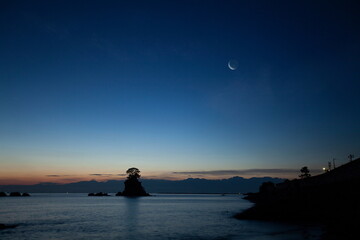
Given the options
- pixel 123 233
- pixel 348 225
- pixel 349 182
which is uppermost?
pixel 349 182

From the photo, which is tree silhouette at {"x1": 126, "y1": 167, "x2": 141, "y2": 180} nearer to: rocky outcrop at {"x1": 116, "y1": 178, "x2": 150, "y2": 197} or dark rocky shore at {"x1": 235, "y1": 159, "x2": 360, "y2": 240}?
rocky outcrop at {"x1": 116, "y1": 178, "x2": 150, "y2": 197}

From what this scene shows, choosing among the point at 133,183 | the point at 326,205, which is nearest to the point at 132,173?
the point at 133,183

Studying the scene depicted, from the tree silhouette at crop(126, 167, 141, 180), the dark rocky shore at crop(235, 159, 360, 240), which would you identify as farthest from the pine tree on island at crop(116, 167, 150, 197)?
the dark rocky shore at crop(235, 159, 360, 240)

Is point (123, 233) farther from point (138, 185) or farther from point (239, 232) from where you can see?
point (138, 185)

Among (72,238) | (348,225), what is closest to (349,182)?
(348,225)

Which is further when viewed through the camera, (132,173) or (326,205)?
(132,173)

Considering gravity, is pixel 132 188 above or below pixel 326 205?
below

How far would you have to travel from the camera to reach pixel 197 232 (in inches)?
1391

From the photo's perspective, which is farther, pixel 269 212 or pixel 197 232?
pixel 269 212

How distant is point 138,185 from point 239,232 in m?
154

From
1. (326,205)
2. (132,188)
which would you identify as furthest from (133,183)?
(326,205)

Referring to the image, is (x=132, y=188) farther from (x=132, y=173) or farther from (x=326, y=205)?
(x=326, y=205)

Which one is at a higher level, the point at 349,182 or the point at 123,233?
the point at 349,182

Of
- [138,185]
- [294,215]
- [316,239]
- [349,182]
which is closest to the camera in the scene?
[316,239]
